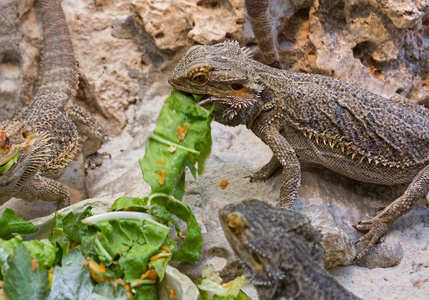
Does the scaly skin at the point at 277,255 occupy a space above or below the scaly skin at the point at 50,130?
above

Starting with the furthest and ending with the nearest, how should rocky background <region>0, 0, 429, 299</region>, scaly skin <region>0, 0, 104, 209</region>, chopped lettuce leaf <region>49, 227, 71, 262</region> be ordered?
scaly skin <region>0, 0, 104, 209</region>
rocky background <region>0, 0, 429, 299</region>
chopped lettuce leaf <region>49, 227, 71, 262</region>

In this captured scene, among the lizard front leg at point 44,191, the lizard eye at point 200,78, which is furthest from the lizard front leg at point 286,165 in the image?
the lizard front leg at point 44,191

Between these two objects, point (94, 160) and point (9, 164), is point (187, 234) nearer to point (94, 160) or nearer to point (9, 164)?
point (9, 164)

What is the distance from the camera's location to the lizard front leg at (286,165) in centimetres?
315

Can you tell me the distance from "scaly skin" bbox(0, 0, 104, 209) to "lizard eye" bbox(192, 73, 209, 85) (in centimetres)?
133

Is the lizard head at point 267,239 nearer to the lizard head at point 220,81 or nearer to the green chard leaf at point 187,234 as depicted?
the green chard leaf at point 187,234

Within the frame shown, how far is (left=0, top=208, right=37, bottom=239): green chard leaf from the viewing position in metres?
2.82

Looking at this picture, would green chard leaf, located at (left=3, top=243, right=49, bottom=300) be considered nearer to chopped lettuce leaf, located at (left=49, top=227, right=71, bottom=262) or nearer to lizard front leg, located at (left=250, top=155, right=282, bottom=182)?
chopped lettuce leaf, located at (left=49, top=227, right=71, bottom=262)

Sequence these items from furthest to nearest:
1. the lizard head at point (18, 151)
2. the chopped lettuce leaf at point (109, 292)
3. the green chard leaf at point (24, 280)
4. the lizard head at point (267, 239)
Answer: the lizard head at point (18, 151), the chopped lettuce leaf at point (109, 292), the green chard leaf at point (24, 280), the lizard head at point (267, 239)

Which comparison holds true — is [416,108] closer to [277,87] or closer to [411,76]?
[411,76]

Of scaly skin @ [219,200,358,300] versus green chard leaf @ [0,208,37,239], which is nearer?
scaly skin @ [219,200,358,300]

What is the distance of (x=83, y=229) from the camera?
9.00ft

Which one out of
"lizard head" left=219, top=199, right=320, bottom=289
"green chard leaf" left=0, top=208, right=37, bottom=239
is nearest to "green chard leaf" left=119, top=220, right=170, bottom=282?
"lizard head" left=219, top=199, right=320, bottom=289

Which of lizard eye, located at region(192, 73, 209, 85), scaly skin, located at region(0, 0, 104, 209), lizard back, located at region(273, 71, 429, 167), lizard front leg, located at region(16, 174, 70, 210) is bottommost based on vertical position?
lizard front leg, located at region(16, 174, 70, 210)
